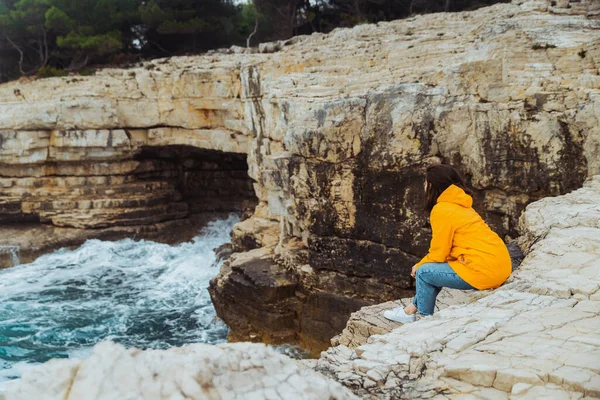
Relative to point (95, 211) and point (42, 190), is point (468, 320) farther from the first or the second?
point (42, 190)

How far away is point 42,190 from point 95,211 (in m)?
1.90

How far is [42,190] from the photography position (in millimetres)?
16641

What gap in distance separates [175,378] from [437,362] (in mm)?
1469

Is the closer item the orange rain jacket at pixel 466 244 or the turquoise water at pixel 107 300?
the orange rain jacket at pixel 466 244

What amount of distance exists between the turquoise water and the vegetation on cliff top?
9452mm

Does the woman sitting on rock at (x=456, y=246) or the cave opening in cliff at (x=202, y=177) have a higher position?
the woman sitting on rock at (x=456, y=246)

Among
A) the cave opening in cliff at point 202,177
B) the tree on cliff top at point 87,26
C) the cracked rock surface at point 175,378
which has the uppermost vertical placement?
the tree on cliff top at point 87,26

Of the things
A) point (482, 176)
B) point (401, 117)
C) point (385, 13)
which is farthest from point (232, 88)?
point (385, 13)

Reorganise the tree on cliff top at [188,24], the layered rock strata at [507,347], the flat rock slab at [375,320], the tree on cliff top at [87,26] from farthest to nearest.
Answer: the tree on cliff top at [188,24]
the tree on cliff top at [87,26]
the flat rock slab at [375,320]
the layered rock strata at [507,347]

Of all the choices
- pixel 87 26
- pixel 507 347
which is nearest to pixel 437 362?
pixel 507 347

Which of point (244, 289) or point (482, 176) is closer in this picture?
point (482, 176)

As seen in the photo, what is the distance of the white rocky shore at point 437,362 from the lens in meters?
2.18

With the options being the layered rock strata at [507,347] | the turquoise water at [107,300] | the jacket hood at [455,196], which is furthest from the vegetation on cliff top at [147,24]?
the layered rock strata at [507,347]

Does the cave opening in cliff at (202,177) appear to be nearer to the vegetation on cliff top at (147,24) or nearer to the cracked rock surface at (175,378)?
the vegetation on cliff top at (147,24)
